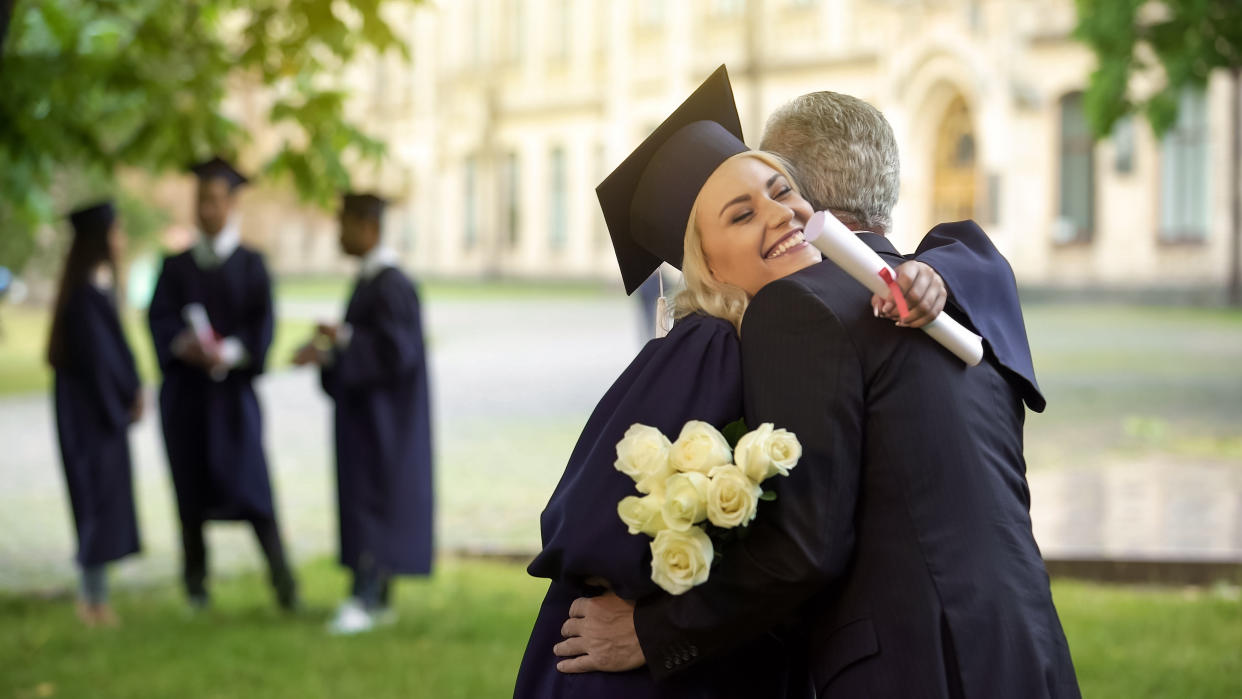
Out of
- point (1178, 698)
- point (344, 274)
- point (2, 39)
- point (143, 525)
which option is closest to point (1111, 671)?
point (1178, 698)

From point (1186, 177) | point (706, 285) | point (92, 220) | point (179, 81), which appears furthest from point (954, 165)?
point (706, 285)

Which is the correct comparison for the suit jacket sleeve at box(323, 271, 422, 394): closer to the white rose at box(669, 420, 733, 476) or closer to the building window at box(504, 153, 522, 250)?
the white rose at box(669, 420, 733, 476)

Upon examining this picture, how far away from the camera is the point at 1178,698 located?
548 centimetres

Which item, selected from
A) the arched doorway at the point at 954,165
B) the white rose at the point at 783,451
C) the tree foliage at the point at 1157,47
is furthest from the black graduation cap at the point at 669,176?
the arched doorway at the point at 954,165

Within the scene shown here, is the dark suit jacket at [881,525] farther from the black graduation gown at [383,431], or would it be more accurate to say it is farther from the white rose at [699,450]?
the black graduation gown at [383,431]

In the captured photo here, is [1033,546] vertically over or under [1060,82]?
under

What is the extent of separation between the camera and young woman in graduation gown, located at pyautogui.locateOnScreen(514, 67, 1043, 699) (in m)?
2.55

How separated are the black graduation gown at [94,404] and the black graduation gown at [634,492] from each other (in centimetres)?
587

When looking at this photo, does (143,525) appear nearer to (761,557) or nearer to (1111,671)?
(1111,671)

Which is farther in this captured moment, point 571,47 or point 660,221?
point 571,47

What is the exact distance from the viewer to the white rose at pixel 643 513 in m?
2.42

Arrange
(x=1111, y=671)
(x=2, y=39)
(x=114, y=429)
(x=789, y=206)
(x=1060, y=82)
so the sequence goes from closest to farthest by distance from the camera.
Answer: (x=789, y=206)
(x=2, y=39)
(x=1111, y=671)
(x=114, y=429)
(x=1060, y=82)

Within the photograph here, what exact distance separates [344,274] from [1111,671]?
54.6 m

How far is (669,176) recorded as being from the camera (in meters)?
2.77
